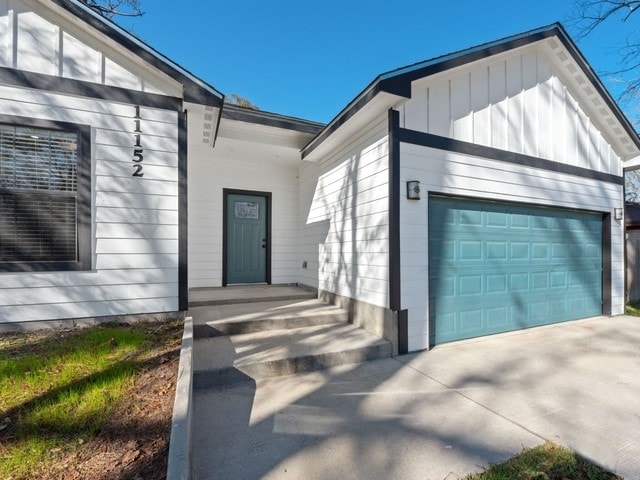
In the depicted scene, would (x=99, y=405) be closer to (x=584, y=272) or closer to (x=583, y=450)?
(x=583, y=450)

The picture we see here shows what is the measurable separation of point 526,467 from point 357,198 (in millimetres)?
3364

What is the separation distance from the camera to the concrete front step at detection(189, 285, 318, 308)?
16.3 ft

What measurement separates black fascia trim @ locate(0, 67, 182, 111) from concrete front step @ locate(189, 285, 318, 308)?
2.77 m

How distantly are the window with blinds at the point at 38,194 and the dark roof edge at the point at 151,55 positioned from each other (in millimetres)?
1145

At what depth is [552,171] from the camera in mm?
5230

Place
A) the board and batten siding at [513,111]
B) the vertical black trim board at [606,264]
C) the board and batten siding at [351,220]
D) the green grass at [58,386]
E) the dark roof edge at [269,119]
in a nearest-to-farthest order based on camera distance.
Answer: the green grass at [58,386], the board and batten siding at [351,220], the board and batten siding at [513,111], the dark roof edge at [269,119], the vertical black trim board at [606,264]

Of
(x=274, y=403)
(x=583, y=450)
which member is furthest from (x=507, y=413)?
(x=274, y=403)

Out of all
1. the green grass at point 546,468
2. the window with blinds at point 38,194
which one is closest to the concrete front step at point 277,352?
the green grass at point 546,468

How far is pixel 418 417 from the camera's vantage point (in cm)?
245

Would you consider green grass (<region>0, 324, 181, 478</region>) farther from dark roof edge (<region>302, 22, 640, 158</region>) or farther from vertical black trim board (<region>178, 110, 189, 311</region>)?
dark roof edge (<region>302, 22, 640, 158</region>)

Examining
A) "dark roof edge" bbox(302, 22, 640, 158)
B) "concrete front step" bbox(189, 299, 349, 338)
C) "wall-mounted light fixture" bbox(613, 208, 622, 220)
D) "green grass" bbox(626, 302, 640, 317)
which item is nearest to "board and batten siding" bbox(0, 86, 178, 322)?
"concrete front step" bbox(189, 299, 349, 338)

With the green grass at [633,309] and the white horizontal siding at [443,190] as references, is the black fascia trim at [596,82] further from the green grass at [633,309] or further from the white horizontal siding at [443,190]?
the green grass at [633,309]

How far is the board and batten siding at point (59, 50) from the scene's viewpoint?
333 centimetres

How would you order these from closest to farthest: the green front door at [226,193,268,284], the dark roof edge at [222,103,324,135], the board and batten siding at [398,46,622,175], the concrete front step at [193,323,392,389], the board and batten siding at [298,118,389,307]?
the concrete front step at [193,323,392,389]
the board and batten siding at [298,118,389,307]
the board and batten siding at [398,46,622,175]
the dark roof edge at [222,103,324,135]
the green front door at [226,193,268,284]
